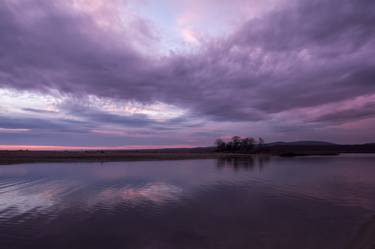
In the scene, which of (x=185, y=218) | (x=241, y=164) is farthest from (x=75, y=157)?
(x=185, y=218)

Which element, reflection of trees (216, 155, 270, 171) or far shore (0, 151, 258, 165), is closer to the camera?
reflection of trees (216, 155, 270, 171)

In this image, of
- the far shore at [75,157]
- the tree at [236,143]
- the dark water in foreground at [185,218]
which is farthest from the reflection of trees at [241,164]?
the tree at [236,143]

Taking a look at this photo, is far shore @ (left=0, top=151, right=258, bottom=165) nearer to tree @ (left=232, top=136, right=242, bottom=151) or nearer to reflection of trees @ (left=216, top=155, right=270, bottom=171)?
reflection of trees @ (left=216, top=155, right=270, bottom=171)

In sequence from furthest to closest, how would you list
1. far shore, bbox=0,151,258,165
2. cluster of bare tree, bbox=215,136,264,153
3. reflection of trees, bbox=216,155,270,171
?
cluster of bare tree, bbox=215,136,264,153 → far shore, bbox=0,151,258,165 → reflection of trees, bbox=216,155,270,171

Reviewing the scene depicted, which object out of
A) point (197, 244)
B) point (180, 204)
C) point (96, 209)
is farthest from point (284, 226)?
point (96, 209)

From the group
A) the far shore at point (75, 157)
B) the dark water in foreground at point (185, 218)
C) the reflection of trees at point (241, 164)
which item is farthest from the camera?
the far shore at point (75, 157)

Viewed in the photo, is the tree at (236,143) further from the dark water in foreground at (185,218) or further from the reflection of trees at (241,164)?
the dark water in foreground at (185,218)

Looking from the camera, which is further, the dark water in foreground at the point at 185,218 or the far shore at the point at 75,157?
the far shore at the point at 75,157

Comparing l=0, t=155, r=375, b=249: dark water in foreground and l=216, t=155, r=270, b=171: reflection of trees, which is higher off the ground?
l=216, t=155, r=270, b=171: reflection of trees

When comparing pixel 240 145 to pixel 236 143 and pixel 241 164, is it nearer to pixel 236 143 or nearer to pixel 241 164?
pixel 236 143

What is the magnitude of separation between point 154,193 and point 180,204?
167 inches

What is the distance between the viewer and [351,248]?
939cm

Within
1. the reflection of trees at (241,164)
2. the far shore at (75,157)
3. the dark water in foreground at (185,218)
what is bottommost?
the dark water in foreground at (185,218)

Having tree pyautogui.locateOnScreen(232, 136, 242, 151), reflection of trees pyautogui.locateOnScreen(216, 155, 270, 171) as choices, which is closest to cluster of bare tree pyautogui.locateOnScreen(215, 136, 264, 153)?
tree pyautogui.locateOnScreen(232, 136, 242, 151)
